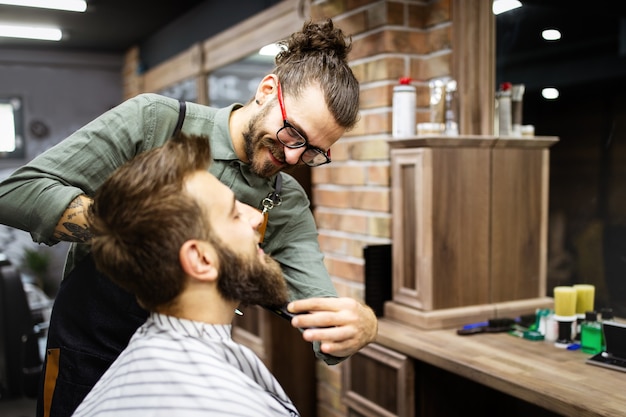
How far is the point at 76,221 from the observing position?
128 centimetres

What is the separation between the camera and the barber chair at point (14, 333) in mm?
3084

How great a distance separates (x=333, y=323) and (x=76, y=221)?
614 millimetres

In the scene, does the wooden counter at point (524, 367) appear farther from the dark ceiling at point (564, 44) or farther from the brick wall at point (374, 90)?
the dark ceiling at point (564, 44)

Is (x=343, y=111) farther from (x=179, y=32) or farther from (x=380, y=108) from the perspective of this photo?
(x=179, y=32)

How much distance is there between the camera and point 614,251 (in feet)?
6.50

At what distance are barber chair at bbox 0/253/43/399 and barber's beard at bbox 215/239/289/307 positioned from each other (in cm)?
221

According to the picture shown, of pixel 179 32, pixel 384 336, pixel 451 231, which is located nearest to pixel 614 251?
pixel 451 231

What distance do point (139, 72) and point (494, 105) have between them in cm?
458

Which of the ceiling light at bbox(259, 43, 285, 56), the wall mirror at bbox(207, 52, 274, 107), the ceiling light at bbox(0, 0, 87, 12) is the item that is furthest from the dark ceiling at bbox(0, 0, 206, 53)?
the ceiling light at bbox(259, 43, 285, 56)

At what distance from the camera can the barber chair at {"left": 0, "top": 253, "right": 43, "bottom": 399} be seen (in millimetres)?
3084

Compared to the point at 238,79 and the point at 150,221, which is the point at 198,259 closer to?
the point at 150,221

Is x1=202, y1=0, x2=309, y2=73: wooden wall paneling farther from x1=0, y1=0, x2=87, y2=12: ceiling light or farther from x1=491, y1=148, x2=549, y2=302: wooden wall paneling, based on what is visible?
A: x1=491, y1=148, x2=549, y2=302: wooden wall paneling

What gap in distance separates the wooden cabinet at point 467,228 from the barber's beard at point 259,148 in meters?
0.75

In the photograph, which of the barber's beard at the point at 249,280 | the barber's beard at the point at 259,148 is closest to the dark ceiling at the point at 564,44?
the barber's beard at the point at 259,148
